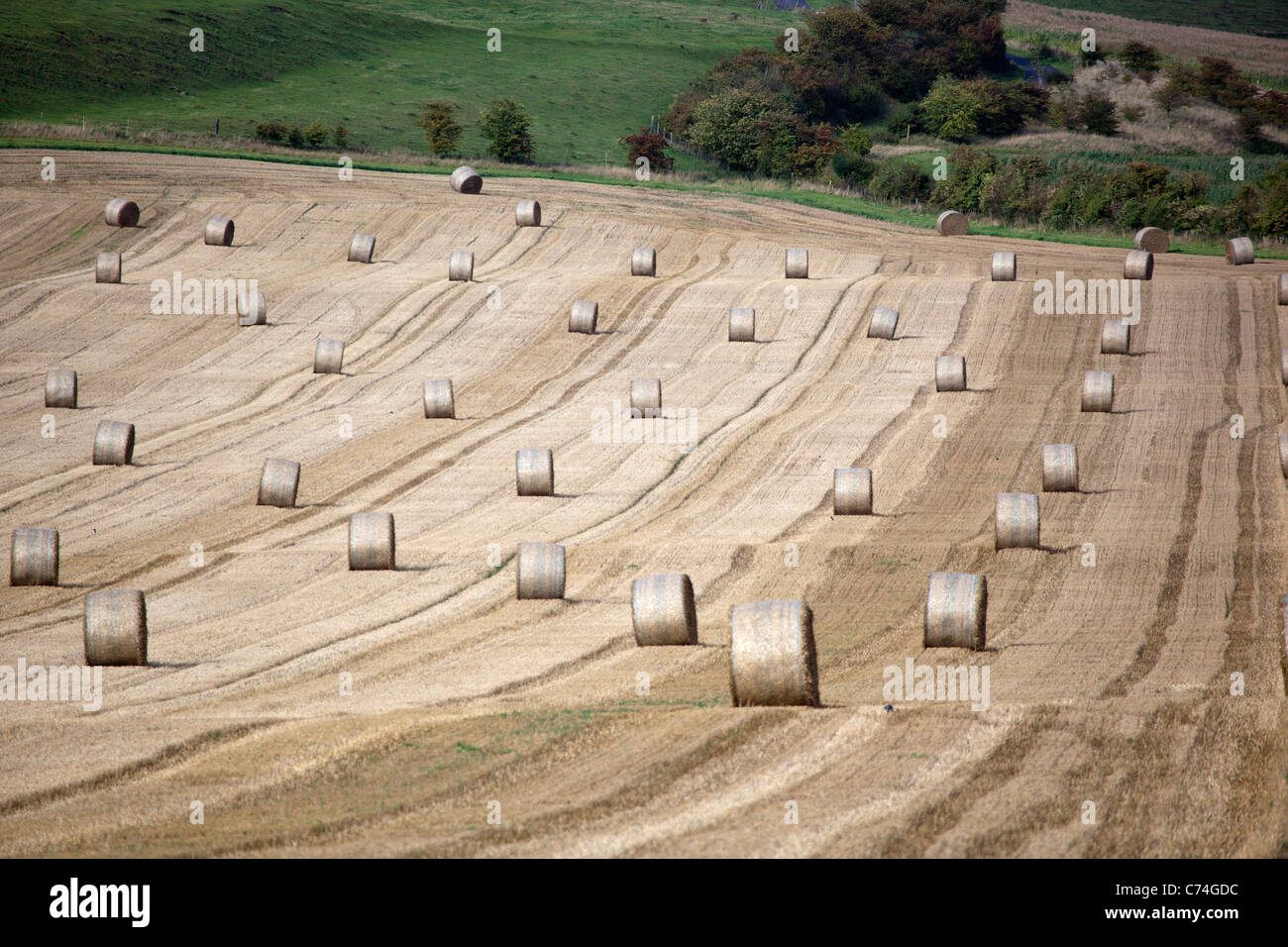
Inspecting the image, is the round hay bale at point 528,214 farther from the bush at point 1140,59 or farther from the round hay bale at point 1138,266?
the bush at point 1140,59

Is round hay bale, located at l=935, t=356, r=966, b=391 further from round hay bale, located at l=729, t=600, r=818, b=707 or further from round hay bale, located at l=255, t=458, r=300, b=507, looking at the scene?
round hay bale, located at l=729, t=600, r=818, b=707

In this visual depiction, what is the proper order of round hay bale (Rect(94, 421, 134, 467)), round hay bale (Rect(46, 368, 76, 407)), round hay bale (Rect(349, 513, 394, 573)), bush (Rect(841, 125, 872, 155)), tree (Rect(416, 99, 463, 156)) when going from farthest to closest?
1. bush (Rect(841, 125, 872, 155))
2. tree (Rect(416, 99, 463, 156))
3. round hay bale (Rect(46, 368, 76, 407))
4. round hay bale (Rect(94, 421, 134, 467))
5. round hay bale (Rect(349, 513, 394, 573))

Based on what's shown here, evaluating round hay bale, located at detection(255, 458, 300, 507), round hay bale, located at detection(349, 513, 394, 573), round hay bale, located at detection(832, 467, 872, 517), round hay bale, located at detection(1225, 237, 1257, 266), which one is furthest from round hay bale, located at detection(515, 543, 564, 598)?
round hay bale, located at detection(1225, 237, 1257, 266)

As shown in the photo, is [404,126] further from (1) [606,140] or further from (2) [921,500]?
(2) [921,500]

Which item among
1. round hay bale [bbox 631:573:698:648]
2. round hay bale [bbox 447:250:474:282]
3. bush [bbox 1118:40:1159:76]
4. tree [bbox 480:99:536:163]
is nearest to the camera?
round hay bale [bbox 631:573:698:648]

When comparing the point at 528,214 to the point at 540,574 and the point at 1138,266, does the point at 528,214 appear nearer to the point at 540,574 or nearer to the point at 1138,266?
the point at 1138,266
